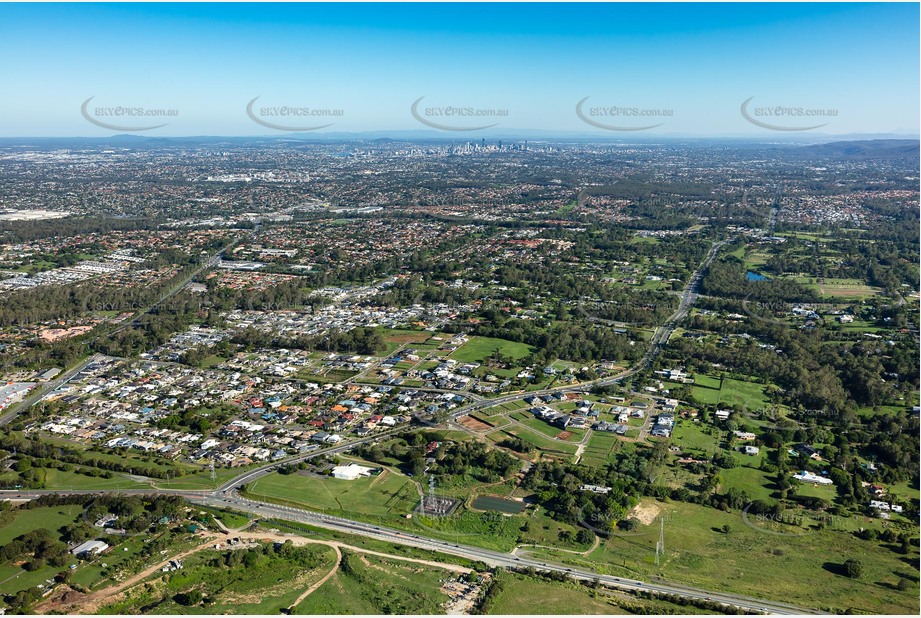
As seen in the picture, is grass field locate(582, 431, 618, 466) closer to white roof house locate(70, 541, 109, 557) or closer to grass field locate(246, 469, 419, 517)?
grass field locate(246, 469, 419, 517)

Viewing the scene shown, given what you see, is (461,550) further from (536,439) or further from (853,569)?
(853,569)

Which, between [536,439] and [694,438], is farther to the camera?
[694,438]

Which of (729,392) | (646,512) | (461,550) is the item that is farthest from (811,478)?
(461,550)

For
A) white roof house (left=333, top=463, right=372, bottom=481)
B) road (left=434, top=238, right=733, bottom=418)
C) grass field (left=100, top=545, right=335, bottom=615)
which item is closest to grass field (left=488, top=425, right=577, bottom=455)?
road (left=434, top=238, right=733, bottom=418)

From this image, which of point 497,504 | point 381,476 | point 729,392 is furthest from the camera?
point 729,392

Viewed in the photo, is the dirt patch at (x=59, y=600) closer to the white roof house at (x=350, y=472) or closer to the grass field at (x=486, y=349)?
the white roof house at (x=350, y=472)

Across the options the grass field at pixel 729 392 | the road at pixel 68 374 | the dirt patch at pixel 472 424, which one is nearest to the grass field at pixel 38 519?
the road at pixel 68 374
